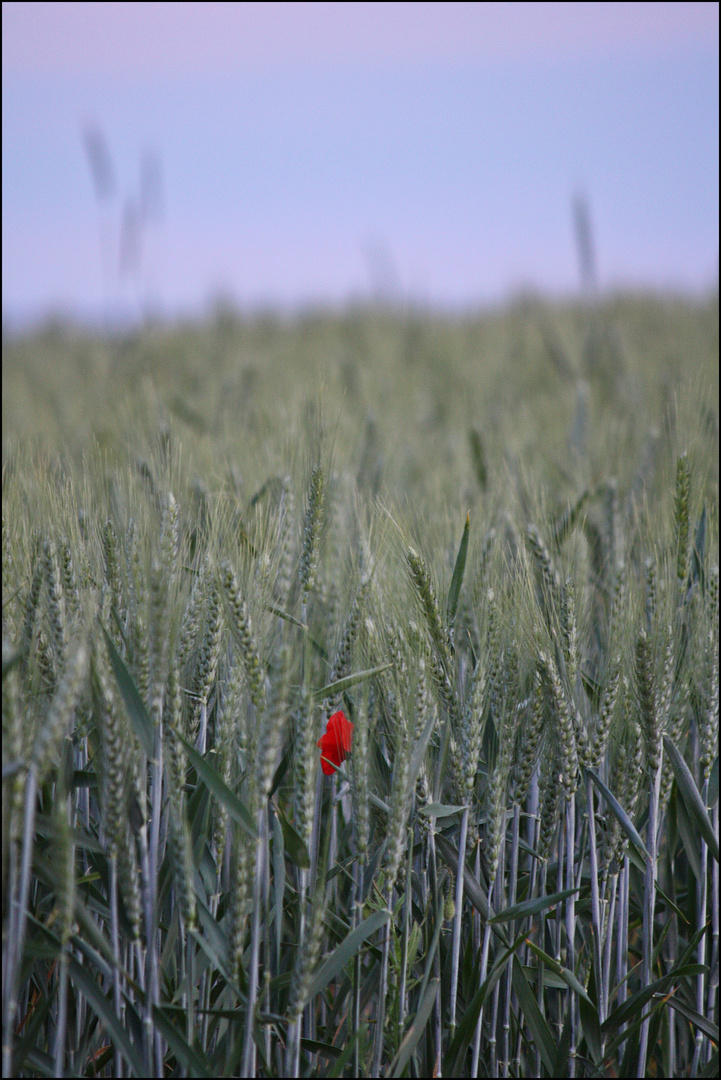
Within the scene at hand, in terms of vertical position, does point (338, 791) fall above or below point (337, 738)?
below

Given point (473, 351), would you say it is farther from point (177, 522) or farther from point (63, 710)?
point (63, 710)

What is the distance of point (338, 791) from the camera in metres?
1.34

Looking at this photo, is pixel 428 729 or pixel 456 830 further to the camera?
pixel 456 830

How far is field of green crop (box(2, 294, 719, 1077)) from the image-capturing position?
3.20 feet

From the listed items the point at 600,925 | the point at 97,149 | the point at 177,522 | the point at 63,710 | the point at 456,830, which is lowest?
the point at 600,925

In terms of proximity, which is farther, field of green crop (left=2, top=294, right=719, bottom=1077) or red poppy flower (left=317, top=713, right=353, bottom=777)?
red poppy flower (left=317, top=713, right=353, bottom=777)

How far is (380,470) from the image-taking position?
2414 mm

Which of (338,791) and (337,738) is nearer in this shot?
(337,738)

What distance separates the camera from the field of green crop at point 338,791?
3.20 ft

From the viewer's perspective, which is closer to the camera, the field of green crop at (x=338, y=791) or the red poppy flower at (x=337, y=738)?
the field of green crop at (x=338, y=791)

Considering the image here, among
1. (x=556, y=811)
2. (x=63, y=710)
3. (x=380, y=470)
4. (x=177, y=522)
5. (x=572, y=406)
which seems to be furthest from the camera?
(x=572, y=406)

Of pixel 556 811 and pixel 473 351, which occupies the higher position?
pixel 473 351

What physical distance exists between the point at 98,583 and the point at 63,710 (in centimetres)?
45

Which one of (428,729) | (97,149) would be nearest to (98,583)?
(428,729)
